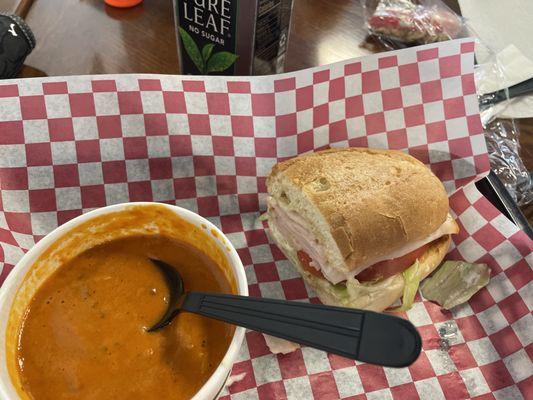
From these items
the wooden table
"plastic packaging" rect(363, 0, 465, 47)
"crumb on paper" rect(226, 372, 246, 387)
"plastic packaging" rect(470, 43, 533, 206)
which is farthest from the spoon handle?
"plastic packaging" rect(363, 0, 465, 47)

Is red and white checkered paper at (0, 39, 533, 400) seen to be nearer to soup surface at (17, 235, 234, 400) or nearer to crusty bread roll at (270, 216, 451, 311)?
crusty bread roll at (270, 216, 451, 311)

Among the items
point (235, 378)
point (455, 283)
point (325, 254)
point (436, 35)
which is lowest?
point (235, 378)

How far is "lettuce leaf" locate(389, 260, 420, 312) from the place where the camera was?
147 cm

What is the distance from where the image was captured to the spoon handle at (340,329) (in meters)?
0.81

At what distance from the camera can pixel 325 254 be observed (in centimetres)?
141

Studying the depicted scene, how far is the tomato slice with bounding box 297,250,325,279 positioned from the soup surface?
358 mm

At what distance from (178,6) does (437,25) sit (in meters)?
1.10

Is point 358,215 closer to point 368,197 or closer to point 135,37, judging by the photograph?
point 368,197

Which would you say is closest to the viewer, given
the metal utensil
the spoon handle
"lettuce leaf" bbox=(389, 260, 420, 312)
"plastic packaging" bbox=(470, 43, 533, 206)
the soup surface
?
the spoon handle

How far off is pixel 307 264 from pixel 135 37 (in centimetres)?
116

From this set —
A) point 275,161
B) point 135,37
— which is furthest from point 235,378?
point 135,37

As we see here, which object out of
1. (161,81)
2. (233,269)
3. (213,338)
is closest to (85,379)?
(213,338)

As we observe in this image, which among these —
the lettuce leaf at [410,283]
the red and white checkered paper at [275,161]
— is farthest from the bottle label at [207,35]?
the lettuce leaf at [410,283]

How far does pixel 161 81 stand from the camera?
1.54 m
